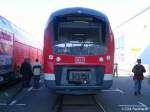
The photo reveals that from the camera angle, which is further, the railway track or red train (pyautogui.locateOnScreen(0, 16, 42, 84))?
red train (pyautogui.locateOnScreen(0, 16, 42, 84))

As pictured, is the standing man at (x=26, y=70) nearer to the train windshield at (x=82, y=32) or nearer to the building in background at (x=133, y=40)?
the train windshield at (x=82, y=32)

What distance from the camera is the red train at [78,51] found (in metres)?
15.9

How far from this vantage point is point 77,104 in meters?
17.2

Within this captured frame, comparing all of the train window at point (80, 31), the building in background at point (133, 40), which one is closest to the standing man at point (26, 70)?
the train window at point (80, 31)

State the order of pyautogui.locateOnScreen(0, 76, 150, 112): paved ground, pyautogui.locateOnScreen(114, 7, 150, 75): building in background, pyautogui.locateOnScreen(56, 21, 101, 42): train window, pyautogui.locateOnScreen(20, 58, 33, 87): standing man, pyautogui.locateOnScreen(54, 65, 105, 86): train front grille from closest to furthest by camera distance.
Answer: pyautogui.locateOnScreen(0, 76, 150, 112): paved ground < pyautogui.locateOnScreen(54, 65, 105, 86): train front grille < pyautogui.locateOnScreen(56, 21, 101, 42): train window < pyautogui.locateOnScreen(20, 58, 33, 87): standing man < pyautogui.locateOnScreen(114, 7, 150, 75): building in background

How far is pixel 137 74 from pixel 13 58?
717 cm

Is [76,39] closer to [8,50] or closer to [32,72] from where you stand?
[8,50]

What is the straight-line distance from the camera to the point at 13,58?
78.7 feet

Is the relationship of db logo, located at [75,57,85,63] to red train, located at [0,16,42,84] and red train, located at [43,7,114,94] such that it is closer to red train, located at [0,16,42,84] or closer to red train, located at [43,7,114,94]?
red train, located at [43,7,114,94]

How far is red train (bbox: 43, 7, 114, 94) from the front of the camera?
52.2ft

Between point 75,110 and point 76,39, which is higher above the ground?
point 76,39

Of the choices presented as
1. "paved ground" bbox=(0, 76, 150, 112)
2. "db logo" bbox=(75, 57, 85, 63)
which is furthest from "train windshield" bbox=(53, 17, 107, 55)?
"paved ground" bbox=(0, 76, 150, 112)

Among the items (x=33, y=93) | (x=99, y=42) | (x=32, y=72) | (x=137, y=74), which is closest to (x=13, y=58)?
(x=32, y=72)

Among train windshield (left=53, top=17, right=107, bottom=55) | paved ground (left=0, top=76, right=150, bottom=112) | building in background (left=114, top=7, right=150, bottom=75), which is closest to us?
paved ground (left=0, top=76, right=150, bottom=112)
